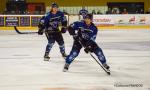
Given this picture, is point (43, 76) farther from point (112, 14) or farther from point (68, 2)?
point (68, 2)

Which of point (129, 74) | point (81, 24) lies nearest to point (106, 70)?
point (129, 74)

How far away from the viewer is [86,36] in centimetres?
812

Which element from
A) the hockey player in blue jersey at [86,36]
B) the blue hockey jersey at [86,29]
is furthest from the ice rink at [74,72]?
the blue hockey jersey at [86,29]

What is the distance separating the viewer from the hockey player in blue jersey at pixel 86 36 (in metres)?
7.98

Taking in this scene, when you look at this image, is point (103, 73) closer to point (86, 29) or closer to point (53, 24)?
point (86, 29)

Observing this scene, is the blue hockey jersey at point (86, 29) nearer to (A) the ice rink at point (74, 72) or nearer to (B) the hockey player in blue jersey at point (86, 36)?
(B) the hockey player in blue jersey at point (86, 36)

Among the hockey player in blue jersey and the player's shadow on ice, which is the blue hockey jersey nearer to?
the hockey player in blue jersey

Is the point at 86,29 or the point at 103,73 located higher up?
the point at 86,29

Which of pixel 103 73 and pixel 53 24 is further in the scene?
pixel 53 24

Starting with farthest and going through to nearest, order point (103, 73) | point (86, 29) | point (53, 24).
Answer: point (53, 24) < point (103, 73) < point (86, 29)

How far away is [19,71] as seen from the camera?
8.54 meters

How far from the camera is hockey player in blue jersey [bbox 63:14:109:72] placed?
26.2 feet

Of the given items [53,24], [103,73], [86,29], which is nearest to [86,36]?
[86,29]

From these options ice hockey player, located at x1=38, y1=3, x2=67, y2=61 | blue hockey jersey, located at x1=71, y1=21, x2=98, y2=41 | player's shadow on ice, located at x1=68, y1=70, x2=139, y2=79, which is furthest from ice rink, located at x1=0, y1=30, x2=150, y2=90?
blue hockey jersey, located at x1=71, y1=21, x2=98, y2=41
